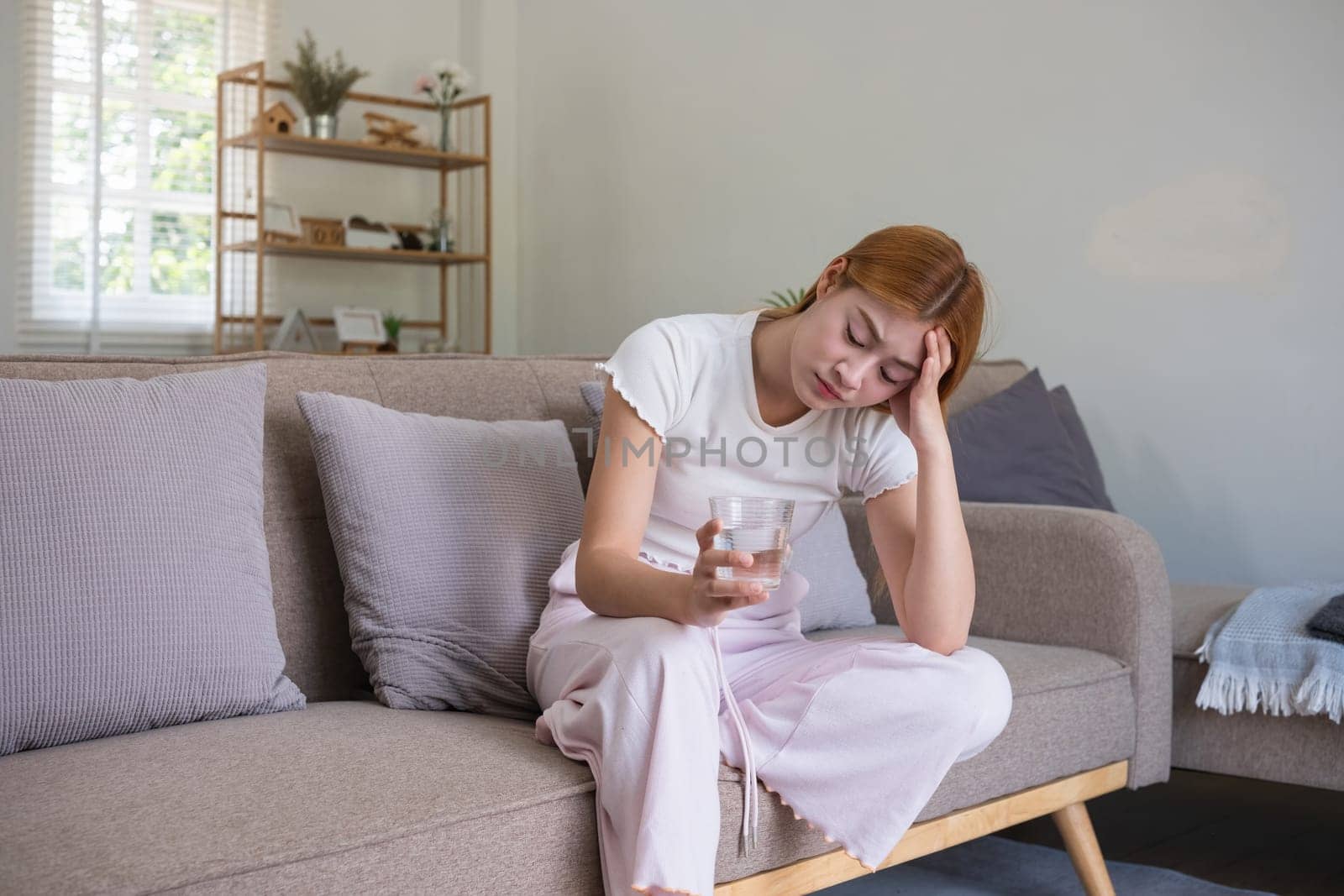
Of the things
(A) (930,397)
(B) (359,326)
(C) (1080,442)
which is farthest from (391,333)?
(A) (930,397)

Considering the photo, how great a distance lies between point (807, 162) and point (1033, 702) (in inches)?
105

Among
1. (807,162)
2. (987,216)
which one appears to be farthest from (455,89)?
(987,216)

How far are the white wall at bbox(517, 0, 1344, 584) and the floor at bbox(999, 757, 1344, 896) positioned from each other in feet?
1.65

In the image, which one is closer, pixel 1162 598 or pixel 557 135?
pixel 1162 598

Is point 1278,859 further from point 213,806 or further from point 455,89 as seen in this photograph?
point 455,89

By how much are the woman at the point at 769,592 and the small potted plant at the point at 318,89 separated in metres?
3.84

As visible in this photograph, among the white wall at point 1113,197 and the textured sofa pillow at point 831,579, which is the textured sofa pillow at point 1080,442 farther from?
the textured sofa pillow at point 831,579

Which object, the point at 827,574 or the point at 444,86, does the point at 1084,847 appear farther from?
the point at 444,86

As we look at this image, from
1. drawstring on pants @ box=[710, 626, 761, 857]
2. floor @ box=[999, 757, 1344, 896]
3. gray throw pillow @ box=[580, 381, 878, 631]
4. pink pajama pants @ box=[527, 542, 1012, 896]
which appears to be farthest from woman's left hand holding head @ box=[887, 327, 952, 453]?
floor @ box=[999, 757, 1344, 896]

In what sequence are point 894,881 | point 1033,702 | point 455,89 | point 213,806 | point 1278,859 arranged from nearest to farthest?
point 213,806 < point 1033,702 < point 894,881 < point 1278,859 < point 455,89

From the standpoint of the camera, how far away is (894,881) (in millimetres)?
2219

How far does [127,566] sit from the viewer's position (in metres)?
1.46

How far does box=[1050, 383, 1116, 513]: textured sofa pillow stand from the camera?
2740 millimetres

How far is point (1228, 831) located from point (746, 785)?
1598 mm
